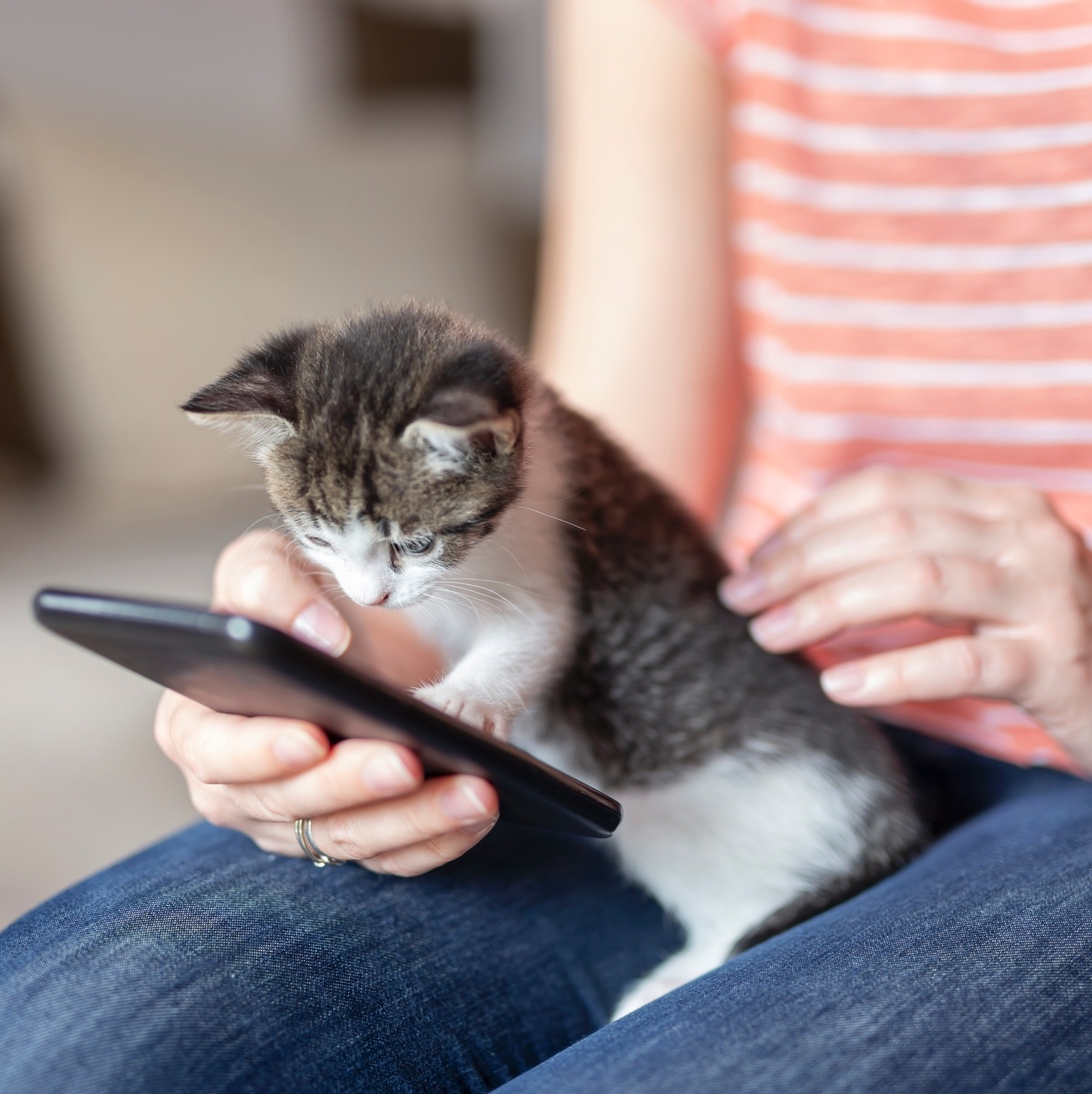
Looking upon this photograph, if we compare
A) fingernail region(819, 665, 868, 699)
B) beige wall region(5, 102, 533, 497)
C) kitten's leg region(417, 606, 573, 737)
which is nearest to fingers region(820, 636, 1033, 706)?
fingernail region(819, 665, 868, 699)

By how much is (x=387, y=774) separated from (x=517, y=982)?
314 millimetres

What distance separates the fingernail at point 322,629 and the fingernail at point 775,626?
43 centimetres

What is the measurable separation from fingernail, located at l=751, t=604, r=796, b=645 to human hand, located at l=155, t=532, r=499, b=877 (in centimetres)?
39

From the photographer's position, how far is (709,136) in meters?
1.37

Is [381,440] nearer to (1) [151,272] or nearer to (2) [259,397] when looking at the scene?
(2) [259,397]

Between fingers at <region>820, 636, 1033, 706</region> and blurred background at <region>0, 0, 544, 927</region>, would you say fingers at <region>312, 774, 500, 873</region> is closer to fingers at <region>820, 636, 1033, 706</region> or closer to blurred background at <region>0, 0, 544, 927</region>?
fingers at <region>820, 636, 1033, 706</region>

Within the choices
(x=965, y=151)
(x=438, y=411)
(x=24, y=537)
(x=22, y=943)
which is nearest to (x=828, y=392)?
(x=965, y=151)

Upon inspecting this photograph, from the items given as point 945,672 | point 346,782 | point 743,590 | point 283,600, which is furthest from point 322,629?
point 945,672

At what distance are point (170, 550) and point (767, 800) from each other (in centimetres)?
202

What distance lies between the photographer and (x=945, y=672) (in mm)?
885

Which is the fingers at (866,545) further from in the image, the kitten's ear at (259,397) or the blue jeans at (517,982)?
the kitten's ear at (259,397)

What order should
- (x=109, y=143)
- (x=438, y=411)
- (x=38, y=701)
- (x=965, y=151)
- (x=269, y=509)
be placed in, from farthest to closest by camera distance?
1. (x=109, y=143)
2. (x=38, y=701)
3. (x=965, y=151)
4. (x=269, y=509)
5. (x=438, y=411)

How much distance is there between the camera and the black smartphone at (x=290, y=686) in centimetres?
57

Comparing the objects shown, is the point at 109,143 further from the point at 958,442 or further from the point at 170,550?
the point at 958,442
